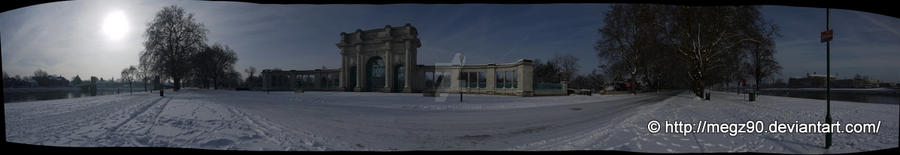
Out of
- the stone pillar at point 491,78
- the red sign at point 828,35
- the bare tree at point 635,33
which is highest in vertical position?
the bare tree at point 635,33

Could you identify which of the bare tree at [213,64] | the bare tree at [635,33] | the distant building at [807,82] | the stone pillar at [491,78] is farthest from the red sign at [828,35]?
the stone pillar at [491,78]

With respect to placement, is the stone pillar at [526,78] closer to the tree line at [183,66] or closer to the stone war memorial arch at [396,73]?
the stone war memorial arch at [396,73]

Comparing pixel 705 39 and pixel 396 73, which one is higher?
pixel 705 39

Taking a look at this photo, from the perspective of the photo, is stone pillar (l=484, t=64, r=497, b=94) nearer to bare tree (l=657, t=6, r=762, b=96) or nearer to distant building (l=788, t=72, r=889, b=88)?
bare tree (l=657, t=6, r=762, b=96)

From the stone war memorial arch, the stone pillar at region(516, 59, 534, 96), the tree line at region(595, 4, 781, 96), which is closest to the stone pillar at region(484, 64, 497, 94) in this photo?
the stone war memorial arch

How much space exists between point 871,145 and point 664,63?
5.97m

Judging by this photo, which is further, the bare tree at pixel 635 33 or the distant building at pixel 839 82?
the bare tree at pixel 635 33

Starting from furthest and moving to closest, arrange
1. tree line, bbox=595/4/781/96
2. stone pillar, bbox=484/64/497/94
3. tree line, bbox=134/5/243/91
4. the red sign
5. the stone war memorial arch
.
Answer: stone pillar, bbox=484/64/497/94, the stone war memorial arch, tree line, bbox=595/4/781/96, tree line, bbox=134/5/243/91, the red sign

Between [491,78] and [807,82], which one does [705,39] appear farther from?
[491,78]

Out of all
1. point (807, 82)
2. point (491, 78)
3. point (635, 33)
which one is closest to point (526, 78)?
point (491, 78)

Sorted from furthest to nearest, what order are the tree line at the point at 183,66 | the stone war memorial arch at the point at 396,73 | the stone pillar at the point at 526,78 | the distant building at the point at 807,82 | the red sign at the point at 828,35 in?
the stone pillar at the point at 526,78 → the stone war memorial arch at the point at 396,73 → the tree line at the point at 183,66 → the distant building at the point at 807,82 → the red sign at the point at 828,35

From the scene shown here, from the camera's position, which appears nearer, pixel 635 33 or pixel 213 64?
pixel 213 64

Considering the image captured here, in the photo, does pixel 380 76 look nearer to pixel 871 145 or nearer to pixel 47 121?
pixel 47 121

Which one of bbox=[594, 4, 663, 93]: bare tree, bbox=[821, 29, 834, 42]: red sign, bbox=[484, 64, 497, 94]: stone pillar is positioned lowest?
bbox=[484, 64, 497, 94]: stone pillar
